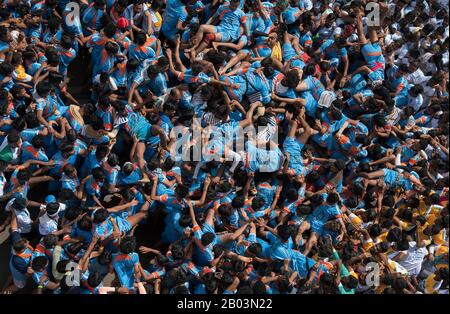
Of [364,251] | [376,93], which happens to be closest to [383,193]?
[364,251]

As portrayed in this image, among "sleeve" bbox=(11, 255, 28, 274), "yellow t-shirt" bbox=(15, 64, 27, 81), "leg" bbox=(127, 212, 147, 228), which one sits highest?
"yellow t-shirt" bbox=(15, 64, 27, 81)

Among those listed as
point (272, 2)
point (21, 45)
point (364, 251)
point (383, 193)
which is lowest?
point (364, 251)

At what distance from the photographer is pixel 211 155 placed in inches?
257

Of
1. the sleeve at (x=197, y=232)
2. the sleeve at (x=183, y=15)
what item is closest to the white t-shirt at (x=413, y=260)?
the sleeve at (x=197, y=232)

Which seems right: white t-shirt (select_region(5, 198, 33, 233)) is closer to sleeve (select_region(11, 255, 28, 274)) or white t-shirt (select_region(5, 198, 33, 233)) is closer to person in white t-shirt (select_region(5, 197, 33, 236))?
person in white t-shirt (select_region(5, 197, 33, 236))

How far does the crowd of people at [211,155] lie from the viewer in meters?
6.12

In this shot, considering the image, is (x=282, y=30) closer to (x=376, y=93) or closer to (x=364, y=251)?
(x=376, y=93)

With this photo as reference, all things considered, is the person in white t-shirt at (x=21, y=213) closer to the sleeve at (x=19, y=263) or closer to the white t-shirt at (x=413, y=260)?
the sleeve at (x=19, y=263)

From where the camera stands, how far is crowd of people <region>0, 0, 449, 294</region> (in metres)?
6.12

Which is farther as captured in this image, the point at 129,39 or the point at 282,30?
the point at 282,30

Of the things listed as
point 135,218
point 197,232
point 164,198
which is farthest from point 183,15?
point 197,232

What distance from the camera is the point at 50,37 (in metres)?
7.13

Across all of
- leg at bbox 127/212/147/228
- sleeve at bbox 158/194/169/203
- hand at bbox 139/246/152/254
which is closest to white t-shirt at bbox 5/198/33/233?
leg at bbox 127/212/147/228

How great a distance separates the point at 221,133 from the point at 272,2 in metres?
2.51
